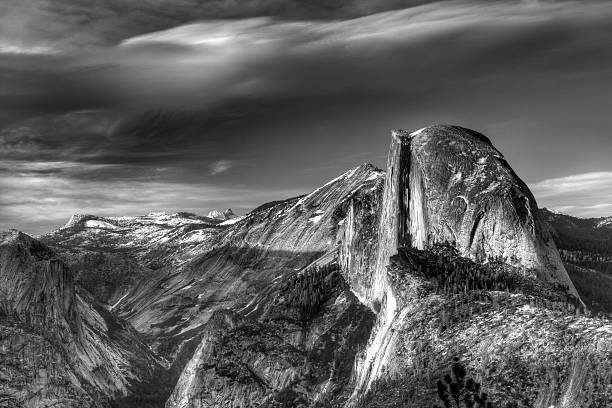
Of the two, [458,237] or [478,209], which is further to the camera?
[458,237]

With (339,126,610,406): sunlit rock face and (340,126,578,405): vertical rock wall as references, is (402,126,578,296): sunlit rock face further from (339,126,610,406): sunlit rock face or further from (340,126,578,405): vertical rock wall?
(339,126,610,406): sunlit rock face

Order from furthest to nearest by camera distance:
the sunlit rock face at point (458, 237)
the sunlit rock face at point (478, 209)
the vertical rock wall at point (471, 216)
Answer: the sunlit rock face at point (478, 209) → the vertical rock wall at point (471, 216) → the sunlit rock face at point (458, 237)

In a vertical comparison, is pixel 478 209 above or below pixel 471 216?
above

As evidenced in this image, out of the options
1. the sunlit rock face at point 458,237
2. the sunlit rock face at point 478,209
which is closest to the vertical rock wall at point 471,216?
the sunlit rock face at point 478,209

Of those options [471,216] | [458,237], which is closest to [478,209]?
[471,216]

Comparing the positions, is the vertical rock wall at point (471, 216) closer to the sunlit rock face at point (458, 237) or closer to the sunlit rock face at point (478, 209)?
the sunlit rock face at point (478, 209)

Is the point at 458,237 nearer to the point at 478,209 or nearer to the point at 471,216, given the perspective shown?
the point at 471,216

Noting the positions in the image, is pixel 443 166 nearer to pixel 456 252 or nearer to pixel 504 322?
pixel 456 252

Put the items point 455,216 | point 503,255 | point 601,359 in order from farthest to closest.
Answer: point 455,216 < point 503,255 < point 601,359

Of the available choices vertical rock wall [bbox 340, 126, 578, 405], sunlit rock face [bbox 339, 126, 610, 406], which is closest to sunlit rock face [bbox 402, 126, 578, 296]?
vertical rock wall [bbox 340, 126, 578, 405]

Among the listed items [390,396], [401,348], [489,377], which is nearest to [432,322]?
[401,348]

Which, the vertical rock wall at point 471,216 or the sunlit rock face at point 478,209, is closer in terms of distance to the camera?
the vertical rock wall at point 471,216
